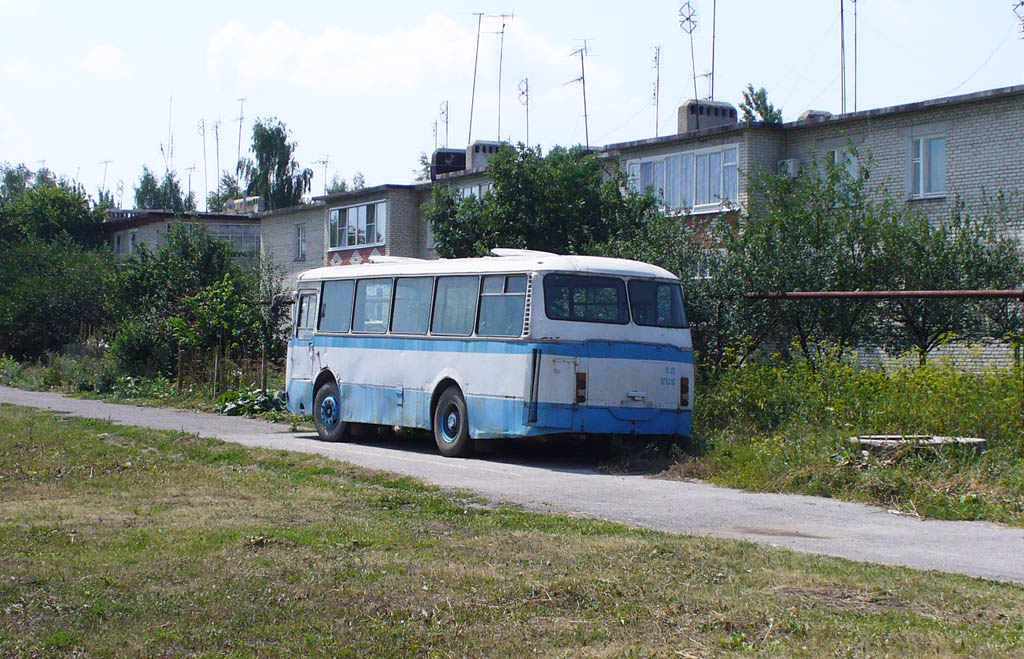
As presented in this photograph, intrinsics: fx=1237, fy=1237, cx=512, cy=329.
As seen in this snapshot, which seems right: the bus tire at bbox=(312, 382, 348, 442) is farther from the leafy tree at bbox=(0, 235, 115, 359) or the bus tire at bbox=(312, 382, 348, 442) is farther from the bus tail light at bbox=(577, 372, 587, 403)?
the leafy tree at bbox=(0, 235, 115, 359)

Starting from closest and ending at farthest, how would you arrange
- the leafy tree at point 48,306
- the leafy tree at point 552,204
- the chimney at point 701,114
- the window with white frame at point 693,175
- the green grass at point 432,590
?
the green grass at point 432,590
the leafy tree at point 552,204
the window with white frame at point 693,175
the chimney at point 701,114
the leafy tree at point 48,306

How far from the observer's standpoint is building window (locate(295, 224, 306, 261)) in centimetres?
5278

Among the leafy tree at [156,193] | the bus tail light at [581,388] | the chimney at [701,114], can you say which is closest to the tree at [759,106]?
the chimney at [701,114]

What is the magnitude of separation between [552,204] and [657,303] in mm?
8409

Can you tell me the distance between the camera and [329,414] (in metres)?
20.4

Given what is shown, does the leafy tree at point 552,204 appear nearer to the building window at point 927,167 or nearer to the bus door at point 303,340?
the bus door at point 303,340

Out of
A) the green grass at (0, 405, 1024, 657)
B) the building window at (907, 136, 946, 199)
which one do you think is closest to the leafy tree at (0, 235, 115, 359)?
the building window at (907, 136, 946, 199)

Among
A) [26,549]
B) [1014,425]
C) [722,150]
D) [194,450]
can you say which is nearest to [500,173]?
[722,150]

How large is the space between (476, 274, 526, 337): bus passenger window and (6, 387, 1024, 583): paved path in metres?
1.83

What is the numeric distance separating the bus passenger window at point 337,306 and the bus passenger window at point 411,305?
1.42 metres

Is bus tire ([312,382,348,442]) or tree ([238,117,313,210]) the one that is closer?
bus tire ([312,382,348,442])

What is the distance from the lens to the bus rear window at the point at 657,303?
16953 millimetres

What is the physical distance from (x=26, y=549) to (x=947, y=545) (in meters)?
6.89

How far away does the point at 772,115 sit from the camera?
51562 mm
